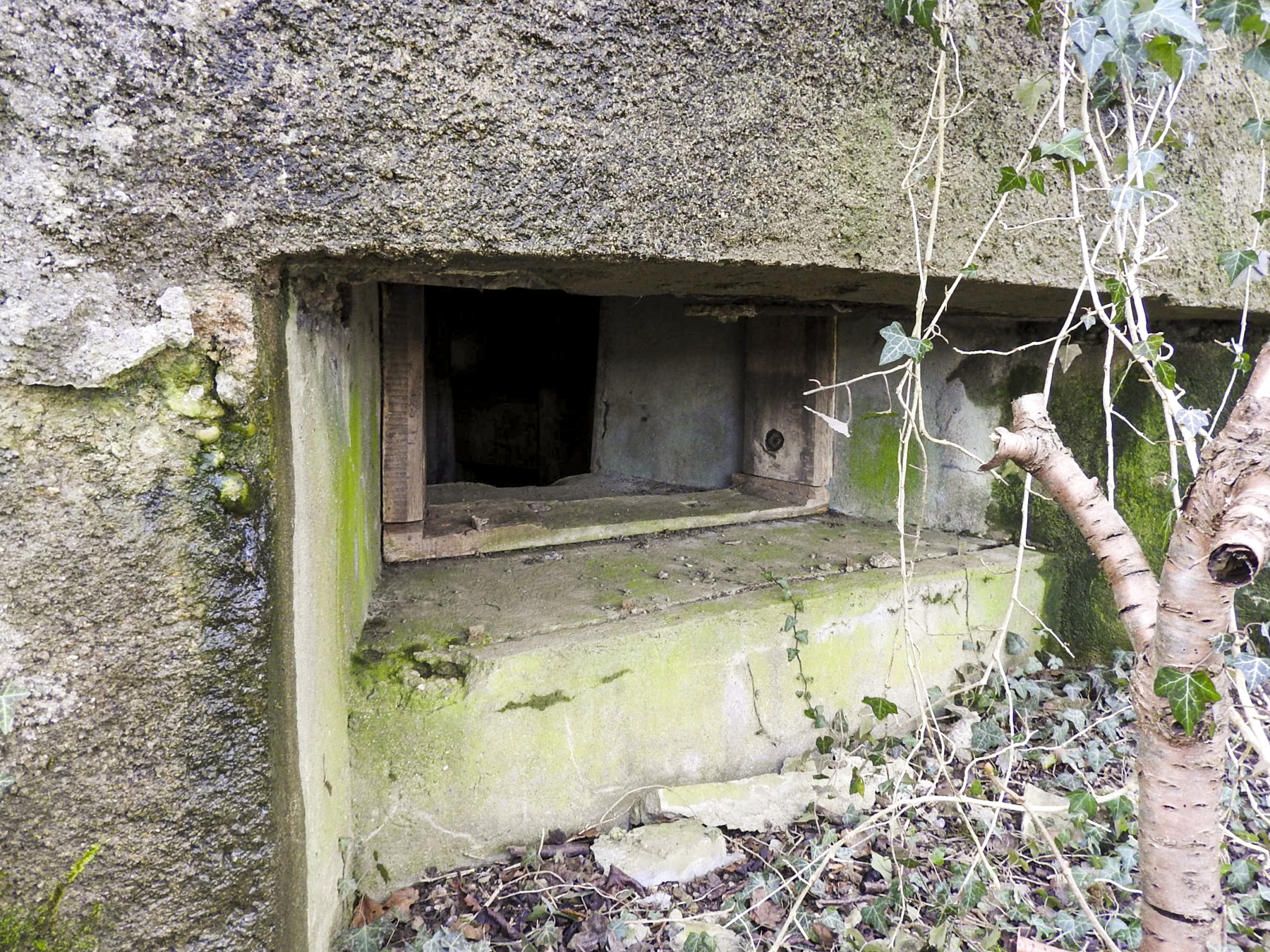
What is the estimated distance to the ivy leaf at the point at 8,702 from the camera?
73cm

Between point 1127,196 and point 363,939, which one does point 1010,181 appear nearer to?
point 1127,196

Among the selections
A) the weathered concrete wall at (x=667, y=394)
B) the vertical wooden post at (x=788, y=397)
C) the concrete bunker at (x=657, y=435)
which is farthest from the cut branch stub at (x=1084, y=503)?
the weathered concrete wall at (x=667, y=394)

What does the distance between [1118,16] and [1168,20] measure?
70 mm

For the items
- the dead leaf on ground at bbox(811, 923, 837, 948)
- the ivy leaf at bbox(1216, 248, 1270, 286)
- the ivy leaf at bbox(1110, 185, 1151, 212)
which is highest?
the ivy leaf at bbox(1110, 185, 1151, 212)

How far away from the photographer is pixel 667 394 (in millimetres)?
3062

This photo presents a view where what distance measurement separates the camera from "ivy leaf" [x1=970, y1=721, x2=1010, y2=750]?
1813 mm

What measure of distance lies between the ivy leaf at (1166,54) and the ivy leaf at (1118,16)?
0.04 m

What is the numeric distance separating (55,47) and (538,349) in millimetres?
5856

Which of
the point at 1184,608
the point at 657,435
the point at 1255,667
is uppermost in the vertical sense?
the point at 657,435

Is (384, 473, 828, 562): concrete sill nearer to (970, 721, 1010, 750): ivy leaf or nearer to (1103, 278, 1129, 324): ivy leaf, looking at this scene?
(970, 721, 1010, 750): ivy leaf

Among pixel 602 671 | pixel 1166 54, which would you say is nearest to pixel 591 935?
pixel 602 671

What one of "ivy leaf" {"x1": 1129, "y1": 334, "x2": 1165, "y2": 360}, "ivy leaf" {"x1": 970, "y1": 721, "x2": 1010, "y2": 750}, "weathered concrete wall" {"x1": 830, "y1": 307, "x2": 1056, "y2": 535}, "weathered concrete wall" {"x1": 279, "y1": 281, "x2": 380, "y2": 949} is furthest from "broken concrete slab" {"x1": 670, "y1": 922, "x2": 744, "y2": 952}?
"weathered concrete wall" {"x1": 830, "y1": 307, "x2": 1056, "y2": 535}

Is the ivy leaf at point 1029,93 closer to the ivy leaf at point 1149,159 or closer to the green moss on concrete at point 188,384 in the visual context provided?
the ivy leaf at point 1149,159

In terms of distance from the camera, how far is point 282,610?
2.81 ft
